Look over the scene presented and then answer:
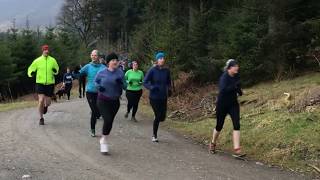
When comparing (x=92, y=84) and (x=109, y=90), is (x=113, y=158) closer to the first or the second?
(x=109, y=90)

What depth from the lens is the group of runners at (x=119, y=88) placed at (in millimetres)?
11047

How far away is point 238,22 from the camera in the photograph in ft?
73.7

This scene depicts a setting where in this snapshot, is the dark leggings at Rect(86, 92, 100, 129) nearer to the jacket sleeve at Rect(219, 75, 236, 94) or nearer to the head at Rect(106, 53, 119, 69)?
the head at Rect(106, 53, 119, 69)

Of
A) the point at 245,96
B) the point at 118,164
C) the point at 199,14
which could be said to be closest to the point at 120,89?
the point at 118,164

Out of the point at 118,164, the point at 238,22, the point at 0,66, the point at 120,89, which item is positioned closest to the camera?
the point at 118,164

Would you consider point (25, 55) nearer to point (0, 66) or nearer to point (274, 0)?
point (0, 66)

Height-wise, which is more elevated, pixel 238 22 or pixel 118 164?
pixel 238 22

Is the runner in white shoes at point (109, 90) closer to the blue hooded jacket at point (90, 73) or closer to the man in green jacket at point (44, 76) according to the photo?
the blue hooded jacket at point (90, 73)

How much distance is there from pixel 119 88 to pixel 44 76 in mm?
4572

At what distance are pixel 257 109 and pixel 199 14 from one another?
564 inches

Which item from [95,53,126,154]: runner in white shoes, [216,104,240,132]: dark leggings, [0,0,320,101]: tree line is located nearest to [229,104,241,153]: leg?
[216,104,240,132]: dark leggings

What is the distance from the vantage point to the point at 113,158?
417 inches

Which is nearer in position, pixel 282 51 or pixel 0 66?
pixel 282 51

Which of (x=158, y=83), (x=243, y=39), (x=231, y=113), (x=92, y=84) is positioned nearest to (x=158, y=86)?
(x=158, y=83)
